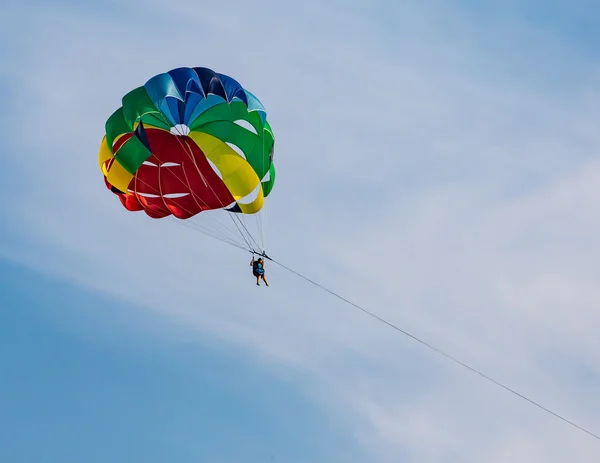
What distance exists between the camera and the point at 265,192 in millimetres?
35156

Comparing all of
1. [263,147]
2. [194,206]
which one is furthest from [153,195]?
[263,147]

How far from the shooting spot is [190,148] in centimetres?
3447

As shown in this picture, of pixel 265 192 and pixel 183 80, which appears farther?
pixel 265 192

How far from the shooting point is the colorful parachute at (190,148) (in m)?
33.0

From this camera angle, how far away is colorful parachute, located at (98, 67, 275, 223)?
33.0m

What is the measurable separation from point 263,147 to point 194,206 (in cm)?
260

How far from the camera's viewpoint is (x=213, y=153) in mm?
34500

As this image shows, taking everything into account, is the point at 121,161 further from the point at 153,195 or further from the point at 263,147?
the point at 263,147

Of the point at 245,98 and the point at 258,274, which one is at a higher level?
the point at 245,98

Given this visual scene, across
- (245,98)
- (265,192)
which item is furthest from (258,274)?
(245,98)

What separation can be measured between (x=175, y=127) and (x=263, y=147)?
2457 mm

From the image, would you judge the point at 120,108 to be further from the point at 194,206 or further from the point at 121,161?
the point at 194,206

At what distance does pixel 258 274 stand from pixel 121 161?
4.79 metres

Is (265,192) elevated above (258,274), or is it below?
above
